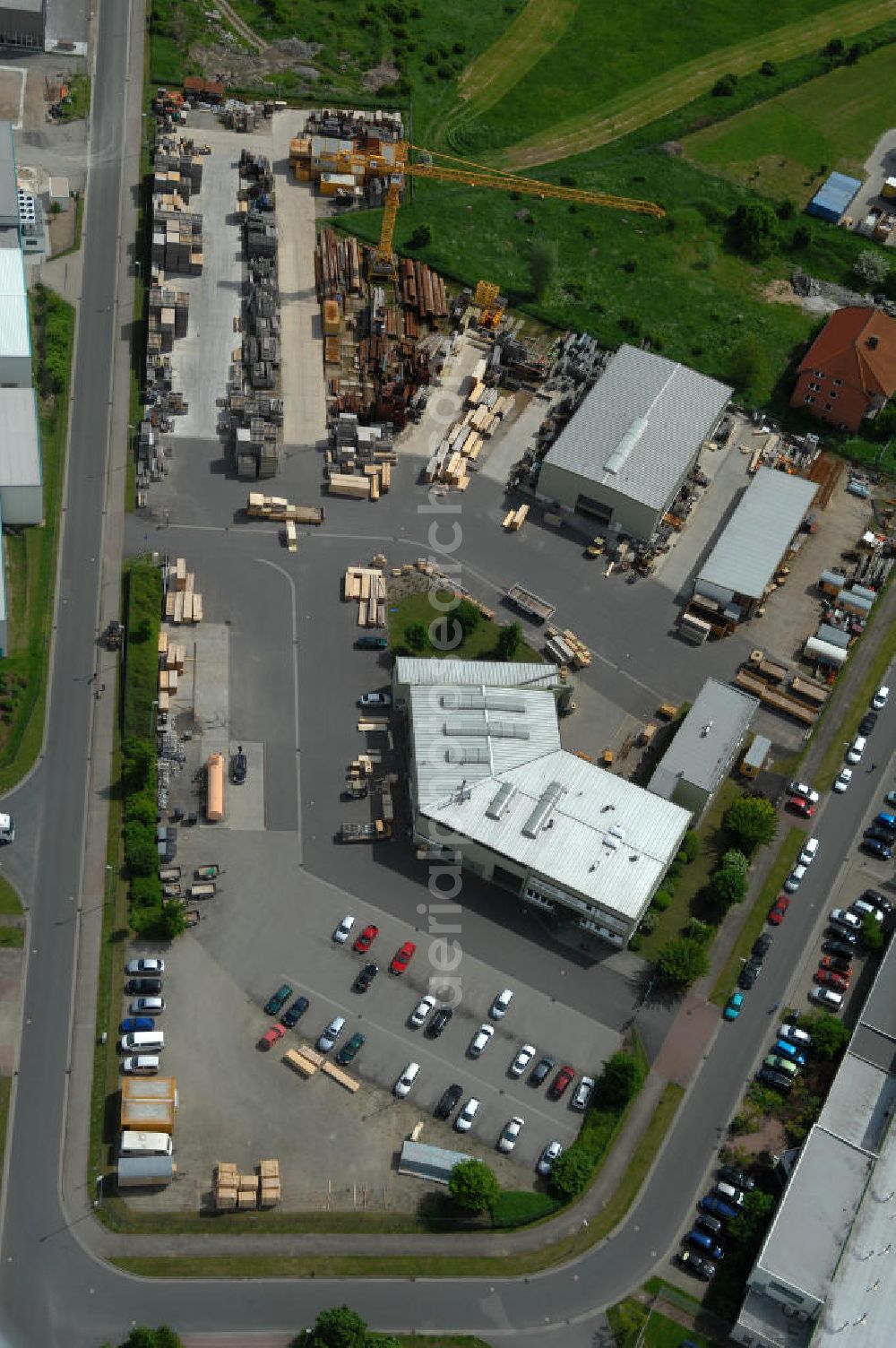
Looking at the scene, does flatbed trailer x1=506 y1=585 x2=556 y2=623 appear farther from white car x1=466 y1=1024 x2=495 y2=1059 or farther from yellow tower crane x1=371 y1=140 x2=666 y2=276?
yellow tower crane x1=371 y1=140 x2=666 y2=276

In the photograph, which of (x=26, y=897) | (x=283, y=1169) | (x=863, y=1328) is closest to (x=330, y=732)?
(x=26, y=897)

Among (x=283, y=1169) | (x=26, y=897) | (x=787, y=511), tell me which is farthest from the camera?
(x=787, y=511)

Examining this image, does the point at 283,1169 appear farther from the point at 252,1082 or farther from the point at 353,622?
the point at 353,622

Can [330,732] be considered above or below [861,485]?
below

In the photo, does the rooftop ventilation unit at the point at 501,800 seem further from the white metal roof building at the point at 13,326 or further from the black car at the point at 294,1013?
the white metal roof building at the point at 13,326

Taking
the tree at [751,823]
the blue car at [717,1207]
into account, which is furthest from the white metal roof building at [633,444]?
the blue car at [717,1207]
